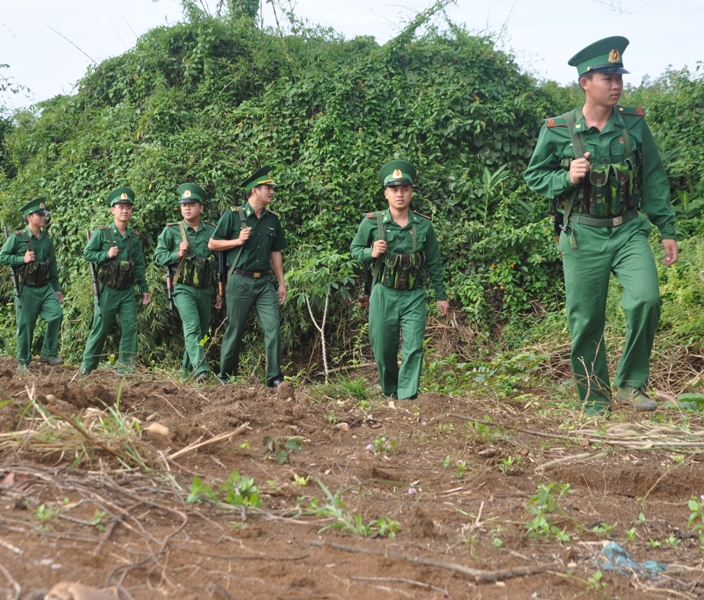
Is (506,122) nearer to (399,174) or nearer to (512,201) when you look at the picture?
(512,201)

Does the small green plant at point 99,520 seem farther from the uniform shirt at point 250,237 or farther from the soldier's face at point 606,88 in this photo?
the uniform shirt at point 250,237

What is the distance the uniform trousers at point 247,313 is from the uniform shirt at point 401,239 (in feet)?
4.69

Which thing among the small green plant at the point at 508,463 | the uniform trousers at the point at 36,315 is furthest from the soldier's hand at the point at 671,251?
the uniform trousers at the point at 36,315

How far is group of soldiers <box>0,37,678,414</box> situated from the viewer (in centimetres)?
523

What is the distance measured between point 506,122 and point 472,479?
789 centimetres

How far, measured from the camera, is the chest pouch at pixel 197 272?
862cm

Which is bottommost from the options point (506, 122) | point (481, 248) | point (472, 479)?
point (472, 479)

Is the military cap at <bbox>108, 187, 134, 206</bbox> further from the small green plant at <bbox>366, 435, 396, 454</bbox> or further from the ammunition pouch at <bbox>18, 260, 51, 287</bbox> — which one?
the small green plant at <bbox>366, 435, 396, 454</bbox>

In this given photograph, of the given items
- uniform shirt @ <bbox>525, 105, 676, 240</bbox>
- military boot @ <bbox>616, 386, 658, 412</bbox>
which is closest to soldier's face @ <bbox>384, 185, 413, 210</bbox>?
uniform shirt @ <bbox>525, 105, 676, 240</bbox>

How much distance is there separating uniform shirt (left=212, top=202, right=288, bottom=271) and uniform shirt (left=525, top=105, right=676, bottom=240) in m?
3.33

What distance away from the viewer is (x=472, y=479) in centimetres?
388

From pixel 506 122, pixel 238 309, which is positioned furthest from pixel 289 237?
pixel 506 122

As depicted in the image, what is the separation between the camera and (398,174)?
691 cm

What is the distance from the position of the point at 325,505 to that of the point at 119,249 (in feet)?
22.1
